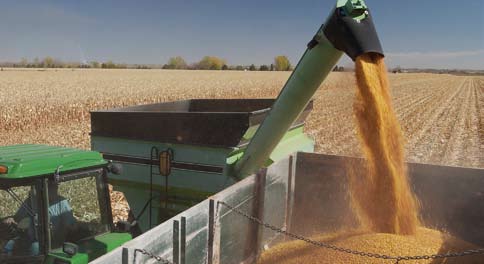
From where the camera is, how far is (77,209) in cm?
339

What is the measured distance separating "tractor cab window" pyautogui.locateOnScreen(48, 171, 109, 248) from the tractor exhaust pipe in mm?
1491

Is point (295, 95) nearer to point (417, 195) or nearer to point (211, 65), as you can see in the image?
point (417, 195)

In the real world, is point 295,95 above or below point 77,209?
above

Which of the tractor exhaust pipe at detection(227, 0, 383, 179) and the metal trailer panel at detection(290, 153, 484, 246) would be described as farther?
the metal trailer panel at detection(290, 153, 484, 246)

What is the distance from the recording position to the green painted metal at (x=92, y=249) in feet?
9.93

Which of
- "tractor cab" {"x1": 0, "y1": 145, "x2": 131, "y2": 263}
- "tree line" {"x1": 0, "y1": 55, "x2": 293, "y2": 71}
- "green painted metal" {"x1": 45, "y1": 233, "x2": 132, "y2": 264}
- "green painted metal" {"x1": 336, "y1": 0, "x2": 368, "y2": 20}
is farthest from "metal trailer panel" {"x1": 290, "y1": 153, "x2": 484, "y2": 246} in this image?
"tree line" {"x1": 0, "y1": 55, "x2": 293, "y2": 71}

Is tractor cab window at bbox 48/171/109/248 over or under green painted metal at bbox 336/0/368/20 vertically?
under

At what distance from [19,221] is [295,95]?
247 cm

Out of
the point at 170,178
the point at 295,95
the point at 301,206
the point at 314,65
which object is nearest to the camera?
the point at 314,65

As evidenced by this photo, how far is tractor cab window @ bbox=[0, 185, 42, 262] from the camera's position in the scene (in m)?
3.00

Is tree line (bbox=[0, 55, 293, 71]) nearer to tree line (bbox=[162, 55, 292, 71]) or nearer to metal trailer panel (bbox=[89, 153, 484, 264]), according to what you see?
tree line (bbox=[162, 55, 292, 71])

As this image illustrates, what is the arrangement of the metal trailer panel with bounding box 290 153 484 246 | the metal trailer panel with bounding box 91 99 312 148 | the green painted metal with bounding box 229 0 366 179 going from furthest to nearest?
the metal trailer panel with bounding box 91 99 312 148 → the metal trailer panel with bounding box 290 153 484 246 → the green painted metal with bounding box 229 0 366 179

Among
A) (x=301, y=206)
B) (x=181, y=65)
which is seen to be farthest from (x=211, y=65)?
(x=301, y=206)

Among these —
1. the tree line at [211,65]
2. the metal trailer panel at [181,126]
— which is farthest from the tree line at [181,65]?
the metal trailer panel at [181,126]
